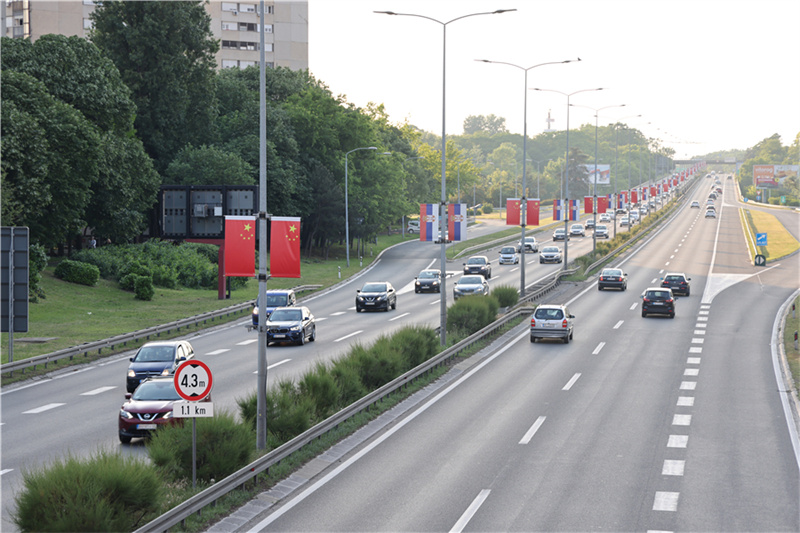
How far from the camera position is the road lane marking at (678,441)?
1952cm

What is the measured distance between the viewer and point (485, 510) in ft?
48.6

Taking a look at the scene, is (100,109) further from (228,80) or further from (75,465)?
(75,465)

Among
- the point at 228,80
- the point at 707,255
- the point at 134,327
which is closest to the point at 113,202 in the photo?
the point at 134,327

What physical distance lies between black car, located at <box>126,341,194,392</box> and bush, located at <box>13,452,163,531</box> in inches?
429

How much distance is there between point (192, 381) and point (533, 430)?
30.7 ft

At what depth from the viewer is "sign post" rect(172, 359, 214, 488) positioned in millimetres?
14531

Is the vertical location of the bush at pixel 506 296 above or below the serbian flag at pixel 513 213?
below

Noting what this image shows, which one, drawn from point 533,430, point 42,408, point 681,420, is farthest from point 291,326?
point 681,420

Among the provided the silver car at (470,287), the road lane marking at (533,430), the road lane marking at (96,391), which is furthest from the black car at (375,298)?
the road lane marking at (533,430)

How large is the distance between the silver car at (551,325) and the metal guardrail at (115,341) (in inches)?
606

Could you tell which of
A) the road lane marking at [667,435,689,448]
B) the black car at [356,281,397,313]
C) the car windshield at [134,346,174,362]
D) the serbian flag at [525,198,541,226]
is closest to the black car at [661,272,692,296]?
the serbian flag at [525,198,541,226]

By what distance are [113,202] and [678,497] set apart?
152ft

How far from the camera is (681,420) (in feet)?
72.4

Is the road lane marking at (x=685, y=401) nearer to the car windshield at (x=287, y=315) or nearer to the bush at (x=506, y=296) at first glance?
the car windshield at (x=287, y=315)
